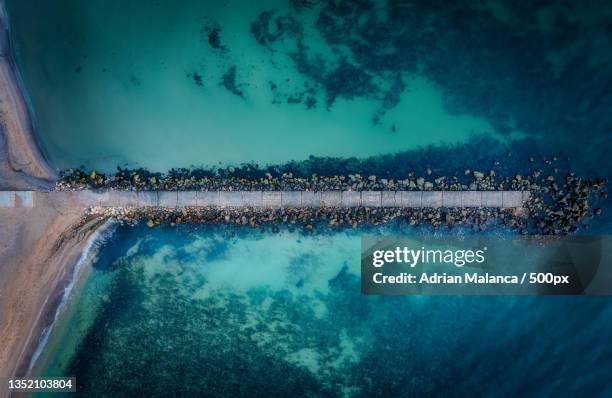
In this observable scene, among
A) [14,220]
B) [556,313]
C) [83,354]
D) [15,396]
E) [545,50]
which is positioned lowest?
[15,396]

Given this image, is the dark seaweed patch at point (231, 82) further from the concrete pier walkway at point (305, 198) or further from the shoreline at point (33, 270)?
the shoreline at point (33, 270)

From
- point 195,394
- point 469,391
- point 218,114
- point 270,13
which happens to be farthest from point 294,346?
point 270,13

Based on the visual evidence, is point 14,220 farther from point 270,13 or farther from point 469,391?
point 469,391

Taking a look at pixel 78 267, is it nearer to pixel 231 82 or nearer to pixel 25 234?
pixel 25 234

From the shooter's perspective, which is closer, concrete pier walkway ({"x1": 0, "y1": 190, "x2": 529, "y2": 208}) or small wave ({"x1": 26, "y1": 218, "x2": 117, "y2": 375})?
concrete pier walkway ({"x1": 0, "y1": 190, "x2": 529, "y2": 208})

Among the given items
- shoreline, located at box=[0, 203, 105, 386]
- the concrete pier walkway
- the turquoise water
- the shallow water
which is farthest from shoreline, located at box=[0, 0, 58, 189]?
the shallow water

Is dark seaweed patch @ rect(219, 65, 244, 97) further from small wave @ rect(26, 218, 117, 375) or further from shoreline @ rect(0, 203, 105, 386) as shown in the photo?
shoreline @ rect(0, 203, 105, 386)

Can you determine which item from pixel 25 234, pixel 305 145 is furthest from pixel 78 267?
pixel 305 145
